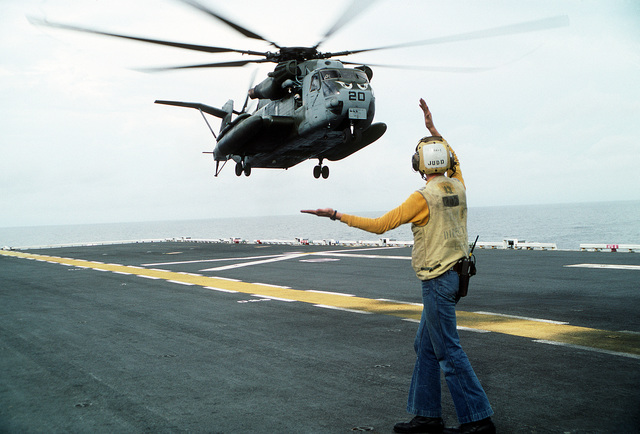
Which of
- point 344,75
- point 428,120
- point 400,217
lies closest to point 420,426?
point 400,217

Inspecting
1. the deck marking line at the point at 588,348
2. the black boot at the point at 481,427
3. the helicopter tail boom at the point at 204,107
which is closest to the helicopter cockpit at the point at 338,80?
the helicopter tail boom at the point at 204,107

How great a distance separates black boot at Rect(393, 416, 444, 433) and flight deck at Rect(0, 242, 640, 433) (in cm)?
22

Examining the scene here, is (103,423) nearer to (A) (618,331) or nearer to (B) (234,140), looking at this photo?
(A) (618,331)

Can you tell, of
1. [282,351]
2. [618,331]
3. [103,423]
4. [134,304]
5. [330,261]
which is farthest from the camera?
[330,261]

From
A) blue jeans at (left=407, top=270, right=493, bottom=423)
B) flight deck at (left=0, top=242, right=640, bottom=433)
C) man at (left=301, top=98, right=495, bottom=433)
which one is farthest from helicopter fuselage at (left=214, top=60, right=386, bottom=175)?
blue jeans at (left=407, top=270, right=493, bottom=423)

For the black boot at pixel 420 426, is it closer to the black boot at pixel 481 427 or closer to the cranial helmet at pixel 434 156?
the black boot at pixel 481 427

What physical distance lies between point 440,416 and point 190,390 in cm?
256

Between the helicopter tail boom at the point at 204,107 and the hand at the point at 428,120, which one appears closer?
the hand at the point at 428,120

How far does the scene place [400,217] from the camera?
4.29m

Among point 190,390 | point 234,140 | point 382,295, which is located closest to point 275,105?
point 234,140

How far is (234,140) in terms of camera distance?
21984mm

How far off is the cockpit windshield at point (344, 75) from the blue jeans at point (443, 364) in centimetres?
1535

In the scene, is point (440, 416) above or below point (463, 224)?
below

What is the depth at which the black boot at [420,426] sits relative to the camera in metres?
4.16
